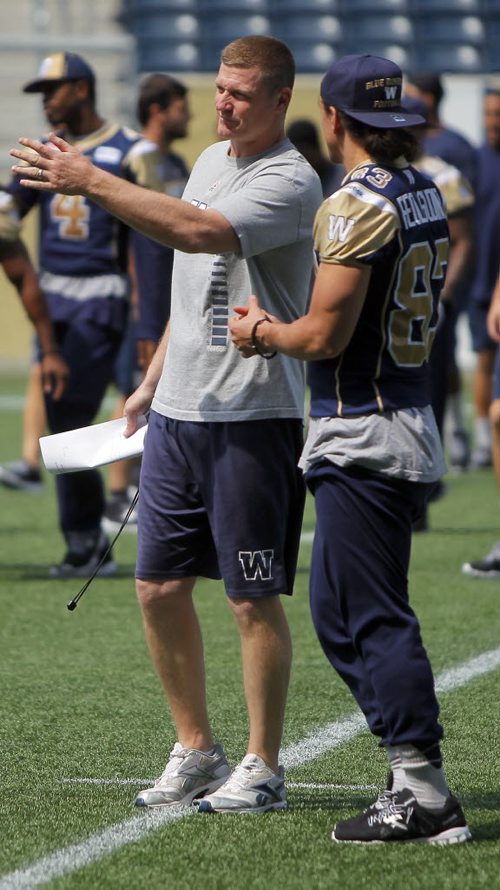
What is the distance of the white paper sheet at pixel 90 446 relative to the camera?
13.9 ft

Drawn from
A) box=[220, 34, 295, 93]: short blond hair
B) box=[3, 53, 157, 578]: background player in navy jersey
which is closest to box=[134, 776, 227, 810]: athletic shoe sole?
box=[220, 34, 295, 93]: short blond hair

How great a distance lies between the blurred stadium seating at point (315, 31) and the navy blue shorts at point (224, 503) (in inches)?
695

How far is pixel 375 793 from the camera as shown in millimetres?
4098

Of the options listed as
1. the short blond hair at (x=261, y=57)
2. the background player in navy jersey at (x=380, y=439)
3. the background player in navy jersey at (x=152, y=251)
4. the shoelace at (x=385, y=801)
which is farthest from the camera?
the background player in navy jersey at (x=152, y=251)

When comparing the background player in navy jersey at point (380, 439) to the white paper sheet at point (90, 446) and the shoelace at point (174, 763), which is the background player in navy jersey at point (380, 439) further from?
the white paper sheet at point (90, 446)

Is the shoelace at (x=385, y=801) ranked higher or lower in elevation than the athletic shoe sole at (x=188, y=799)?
higher

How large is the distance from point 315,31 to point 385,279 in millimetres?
18421

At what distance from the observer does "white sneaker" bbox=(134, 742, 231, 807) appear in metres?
3.96

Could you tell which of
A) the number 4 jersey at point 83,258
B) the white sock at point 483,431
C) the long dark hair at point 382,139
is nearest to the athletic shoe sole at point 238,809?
the long dark hair at point 382,139

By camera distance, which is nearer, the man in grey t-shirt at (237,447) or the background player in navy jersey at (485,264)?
the man in grey t-shirt at (237,447)

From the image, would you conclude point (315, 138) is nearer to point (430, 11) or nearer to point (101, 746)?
point (101, 746)

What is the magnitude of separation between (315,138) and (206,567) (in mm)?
5205

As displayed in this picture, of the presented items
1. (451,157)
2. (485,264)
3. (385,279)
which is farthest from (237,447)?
(485,264)

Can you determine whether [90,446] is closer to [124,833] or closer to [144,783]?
[144,783]
